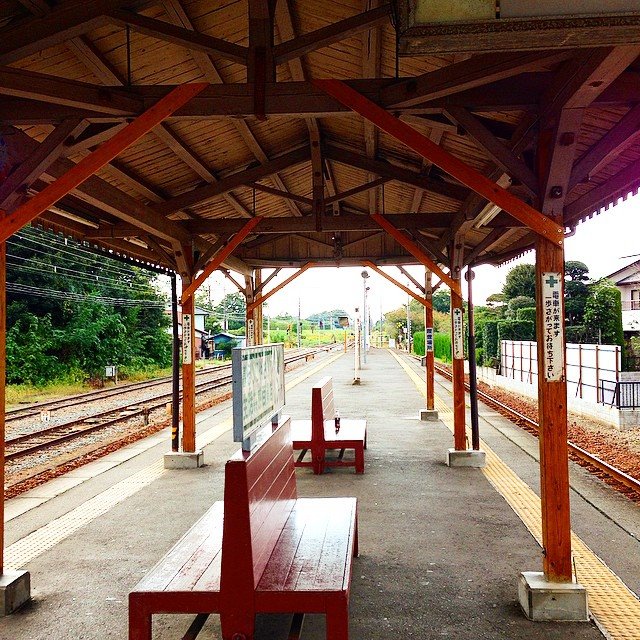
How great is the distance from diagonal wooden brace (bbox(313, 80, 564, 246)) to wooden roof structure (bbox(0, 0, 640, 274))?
0.09m

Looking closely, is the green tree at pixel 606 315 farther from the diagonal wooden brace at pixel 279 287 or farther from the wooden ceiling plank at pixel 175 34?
the wooden ceiling plank at pixel 175 34

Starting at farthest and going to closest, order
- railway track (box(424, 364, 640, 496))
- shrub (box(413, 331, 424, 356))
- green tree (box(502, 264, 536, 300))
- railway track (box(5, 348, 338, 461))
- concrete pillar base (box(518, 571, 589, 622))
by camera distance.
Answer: shrub (box(413, 331, 424, 356)) → green tree (box(502, 264, 536, 300)) → railway track (box(5, 348, 338, 461)) → railway track (box(424, 364, 640, 496)) → concrete pillar base (box(518, 571, 589, 622))

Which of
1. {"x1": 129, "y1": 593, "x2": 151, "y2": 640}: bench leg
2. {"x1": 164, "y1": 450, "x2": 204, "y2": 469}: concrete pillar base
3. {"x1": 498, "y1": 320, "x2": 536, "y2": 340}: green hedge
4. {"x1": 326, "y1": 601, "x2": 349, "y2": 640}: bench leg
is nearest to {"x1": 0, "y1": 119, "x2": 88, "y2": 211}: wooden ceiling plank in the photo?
{"x1": 129, "y1": 593, "x2": 151, "y2": 640}: bench leg

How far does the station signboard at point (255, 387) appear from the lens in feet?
11.7

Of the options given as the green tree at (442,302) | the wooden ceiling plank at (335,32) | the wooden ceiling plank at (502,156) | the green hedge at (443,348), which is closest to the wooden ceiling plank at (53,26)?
the wooden ceiling plank at (335,32)

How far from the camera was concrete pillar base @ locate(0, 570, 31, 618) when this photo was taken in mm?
3812

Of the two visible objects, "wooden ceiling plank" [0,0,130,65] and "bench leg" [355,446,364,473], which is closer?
"wooden ceiling plank" [0,0,130,65]

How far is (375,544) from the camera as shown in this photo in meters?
4.94

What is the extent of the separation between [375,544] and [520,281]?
950 inches

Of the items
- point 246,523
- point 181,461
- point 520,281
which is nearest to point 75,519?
point 181,461

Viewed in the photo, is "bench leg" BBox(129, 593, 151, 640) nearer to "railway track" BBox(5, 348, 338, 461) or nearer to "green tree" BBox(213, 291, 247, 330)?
"railway track" BBox(5, 348, 338, 461)

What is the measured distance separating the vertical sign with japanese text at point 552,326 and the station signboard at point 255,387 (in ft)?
6.12

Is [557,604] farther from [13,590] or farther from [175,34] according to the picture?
[175,34]

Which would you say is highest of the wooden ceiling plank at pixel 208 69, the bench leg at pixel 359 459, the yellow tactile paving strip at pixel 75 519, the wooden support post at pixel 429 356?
the wooden ceiling plank at pixel 208 69
